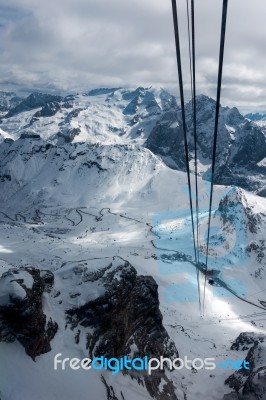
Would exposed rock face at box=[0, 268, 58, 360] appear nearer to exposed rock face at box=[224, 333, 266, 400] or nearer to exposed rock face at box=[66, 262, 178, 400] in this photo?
exposed rock face at box=[66, 262, 178, 400]

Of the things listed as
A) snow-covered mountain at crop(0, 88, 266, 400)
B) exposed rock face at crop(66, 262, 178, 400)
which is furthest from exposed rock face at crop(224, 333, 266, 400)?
exposed rock face at crop(66, 262, 178, 400)

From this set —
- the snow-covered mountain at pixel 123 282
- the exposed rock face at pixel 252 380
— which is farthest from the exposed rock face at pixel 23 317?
the exposed rock face at pixel 252 380

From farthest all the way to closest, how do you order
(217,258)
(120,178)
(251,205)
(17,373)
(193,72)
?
1. (120,178)
2. (251,205)
3. (217,258)
4. (17,373)
5. (193,72)

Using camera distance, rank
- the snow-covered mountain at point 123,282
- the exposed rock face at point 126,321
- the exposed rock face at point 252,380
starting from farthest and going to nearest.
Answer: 1. the exposed rock face at point 126,321
2. the exposed rock face at point 252,380
3. the snow-covered mountain at point 123,282

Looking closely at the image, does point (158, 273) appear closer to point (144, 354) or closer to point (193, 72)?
point (144, 354)

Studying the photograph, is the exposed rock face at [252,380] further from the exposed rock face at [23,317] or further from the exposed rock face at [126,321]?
the exposed rock face at [23,317]

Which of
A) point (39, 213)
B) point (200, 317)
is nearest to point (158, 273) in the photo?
point (200, 317)
